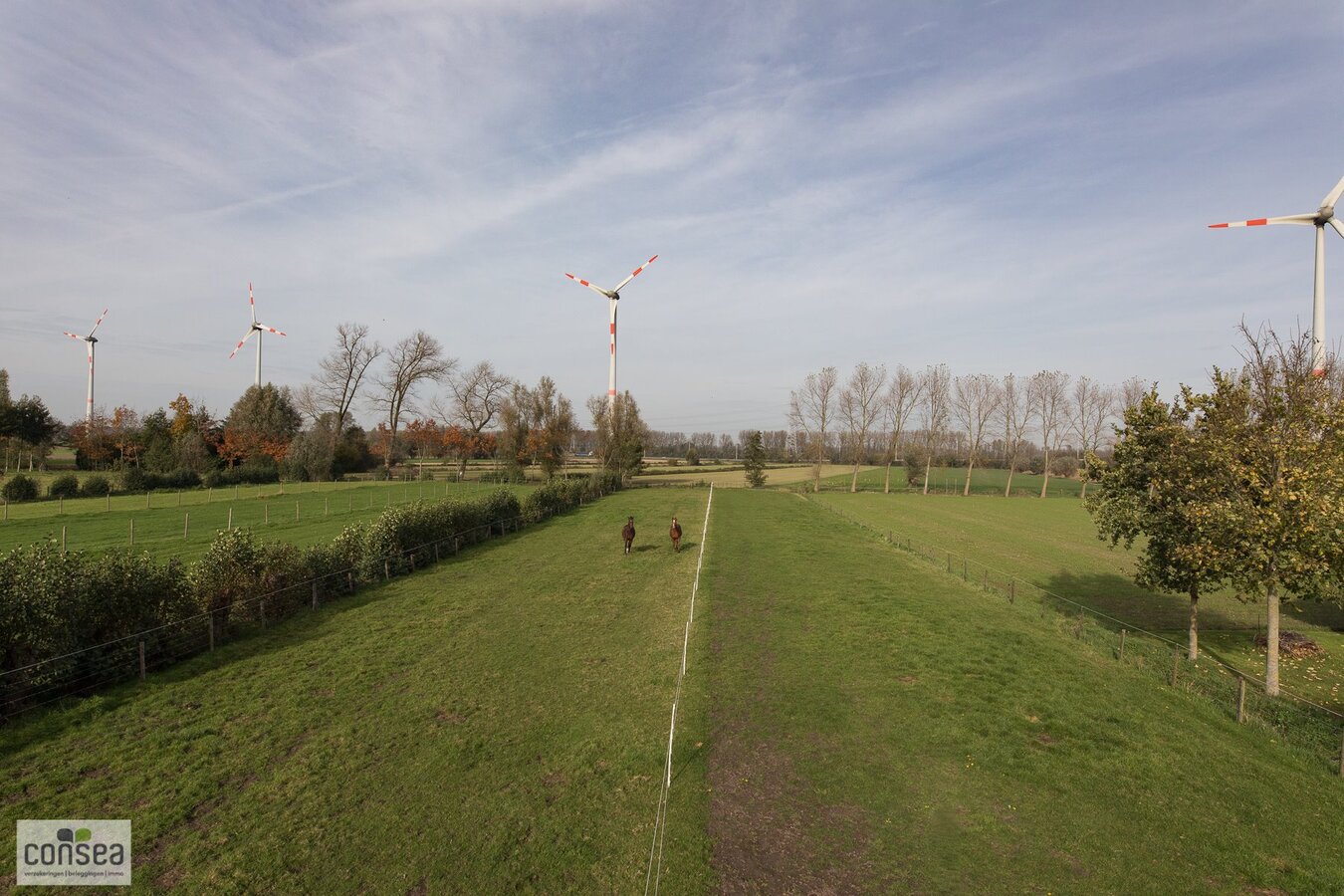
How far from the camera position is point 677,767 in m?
10.7

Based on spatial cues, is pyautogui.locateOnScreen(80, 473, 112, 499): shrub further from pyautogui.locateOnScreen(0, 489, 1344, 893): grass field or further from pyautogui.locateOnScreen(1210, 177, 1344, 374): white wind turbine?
pyautogui.locateOnScreen(1210, 177, 1344, 374): white wind turbine

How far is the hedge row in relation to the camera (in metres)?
12.4

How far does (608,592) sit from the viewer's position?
22969 mm

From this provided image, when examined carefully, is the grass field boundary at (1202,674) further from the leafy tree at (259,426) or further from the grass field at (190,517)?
the leafy tree at (259,426)

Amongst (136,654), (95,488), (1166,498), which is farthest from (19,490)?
(1166,498)

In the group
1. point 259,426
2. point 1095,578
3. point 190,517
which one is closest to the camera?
point 1095,578

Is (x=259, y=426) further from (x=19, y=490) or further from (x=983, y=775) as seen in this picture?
(x=983, y=775)

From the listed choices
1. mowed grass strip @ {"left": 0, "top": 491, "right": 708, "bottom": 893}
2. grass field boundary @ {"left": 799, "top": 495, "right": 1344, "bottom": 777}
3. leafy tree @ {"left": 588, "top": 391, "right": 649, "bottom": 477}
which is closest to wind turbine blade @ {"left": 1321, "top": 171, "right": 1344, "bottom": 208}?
grass field boundary @ {"left": 799, "top": 495, "right": 1344, "bottom": 777}

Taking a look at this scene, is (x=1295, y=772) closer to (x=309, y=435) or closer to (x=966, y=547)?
(x=966, y=547)

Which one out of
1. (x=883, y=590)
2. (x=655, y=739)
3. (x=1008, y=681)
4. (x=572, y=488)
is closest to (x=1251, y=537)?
(x=1008, y=681)

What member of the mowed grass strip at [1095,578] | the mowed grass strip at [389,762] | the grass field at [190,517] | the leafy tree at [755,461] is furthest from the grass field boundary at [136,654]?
the leafy tree at [755,461]

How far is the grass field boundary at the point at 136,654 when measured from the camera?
38.9 ft

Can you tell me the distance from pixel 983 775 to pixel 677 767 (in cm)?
526

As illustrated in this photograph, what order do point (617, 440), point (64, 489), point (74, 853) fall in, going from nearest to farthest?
point (74, 853) → point (64, 489) → point (617, 440)
